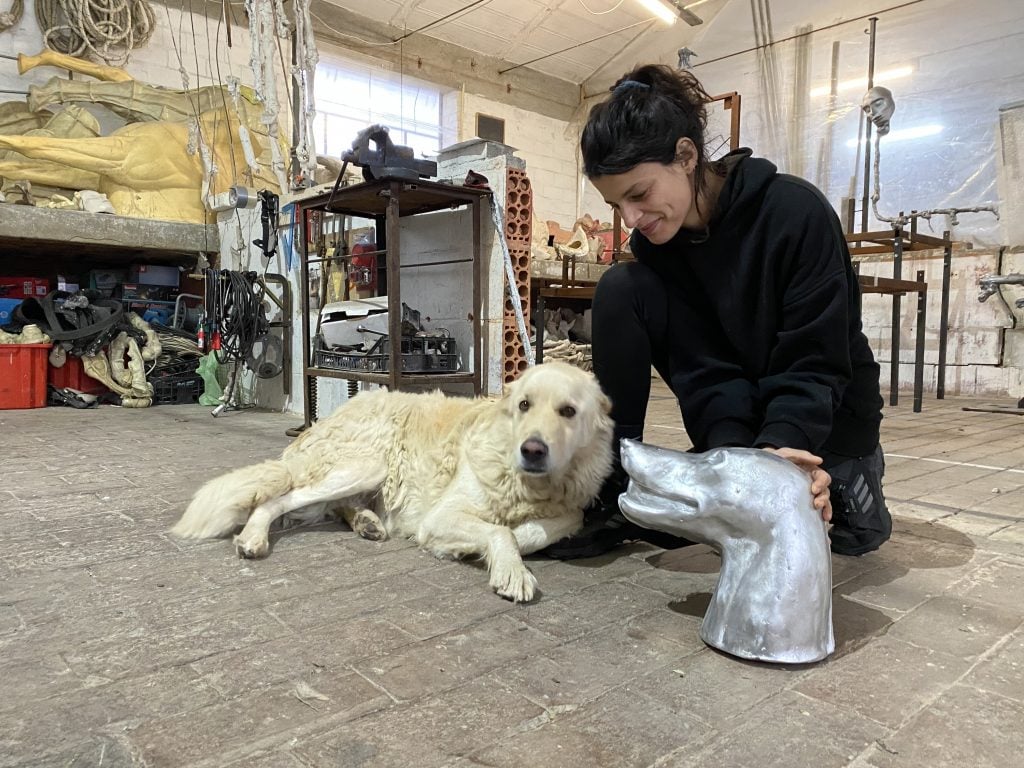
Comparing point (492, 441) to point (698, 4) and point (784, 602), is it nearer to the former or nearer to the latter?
point (784, 602)

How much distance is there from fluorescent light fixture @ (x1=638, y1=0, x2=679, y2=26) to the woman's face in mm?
9051

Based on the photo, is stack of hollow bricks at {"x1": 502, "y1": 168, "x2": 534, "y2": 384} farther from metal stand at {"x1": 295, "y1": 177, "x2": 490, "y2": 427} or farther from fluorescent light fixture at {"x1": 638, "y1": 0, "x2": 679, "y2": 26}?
fluorescent light fixture at {"x1": 638, "y1": 0, "x2": 679, "y2": 26}

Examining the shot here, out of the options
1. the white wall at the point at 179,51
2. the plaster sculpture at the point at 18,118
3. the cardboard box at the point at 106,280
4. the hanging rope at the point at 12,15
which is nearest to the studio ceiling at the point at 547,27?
the white wall at the point at 179,51

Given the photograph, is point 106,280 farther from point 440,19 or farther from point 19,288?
point 440,19

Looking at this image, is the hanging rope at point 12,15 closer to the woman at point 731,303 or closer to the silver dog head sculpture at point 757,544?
the woman at point 731,303

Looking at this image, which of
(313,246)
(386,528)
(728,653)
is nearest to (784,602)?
(728,653)

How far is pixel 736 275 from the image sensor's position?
1.71 metres

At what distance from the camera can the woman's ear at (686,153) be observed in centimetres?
155

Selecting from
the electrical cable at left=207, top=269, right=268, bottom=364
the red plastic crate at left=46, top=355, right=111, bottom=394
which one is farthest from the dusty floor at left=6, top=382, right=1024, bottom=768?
the red plastic crate at left=46, top=355, right=111, bottom=394

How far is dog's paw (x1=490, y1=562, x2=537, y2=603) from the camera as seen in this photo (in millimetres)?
1665

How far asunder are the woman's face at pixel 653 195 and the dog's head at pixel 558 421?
19.9 inches

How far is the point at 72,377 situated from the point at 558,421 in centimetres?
583

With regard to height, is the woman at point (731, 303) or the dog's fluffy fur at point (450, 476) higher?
the woman at point (731, 303)

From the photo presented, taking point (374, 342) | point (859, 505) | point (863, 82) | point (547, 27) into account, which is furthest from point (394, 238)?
point (547, 27)
